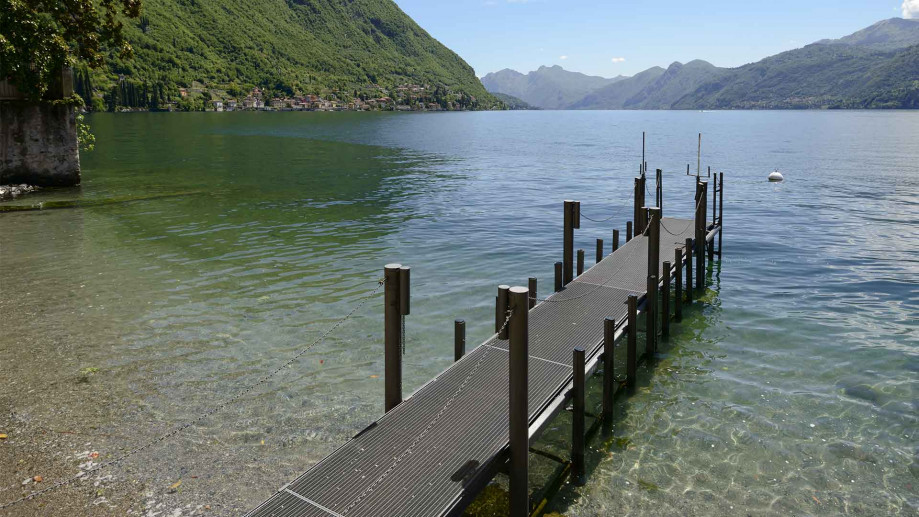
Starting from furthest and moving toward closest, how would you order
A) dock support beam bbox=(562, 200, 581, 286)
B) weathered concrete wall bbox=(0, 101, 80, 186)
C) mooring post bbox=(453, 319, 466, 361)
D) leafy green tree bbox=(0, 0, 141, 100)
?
weathered concrete wall bbox=(0, 101, 80, 186)
leafy green tree bbox=(0, 0, 141, 100)
dock support beam bbox=(562, 200, 581, 286)
mooring post bbox=(453, 319, 466, 361)

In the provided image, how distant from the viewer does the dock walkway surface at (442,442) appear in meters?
7.46

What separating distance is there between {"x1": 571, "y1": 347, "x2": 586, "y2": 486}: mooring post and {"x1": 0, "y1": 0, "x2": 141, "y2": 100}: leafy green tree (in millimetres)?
29646

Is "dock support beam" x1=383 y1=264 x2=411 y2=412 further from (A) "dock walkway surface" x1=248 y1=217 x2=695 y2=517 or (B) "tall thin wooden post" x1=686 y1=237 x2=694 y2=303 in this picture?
(B) "tall thin wooden post" x1=686 y1=237 x2=694 y2=303

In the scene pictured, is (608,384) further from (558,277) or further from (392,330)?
(558,277)

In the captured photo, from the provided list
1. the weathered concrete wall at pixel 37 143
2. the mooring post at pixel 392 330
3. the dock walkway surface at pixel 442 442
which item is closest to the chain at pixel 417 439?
the dock walkway surface at pixel 442 442

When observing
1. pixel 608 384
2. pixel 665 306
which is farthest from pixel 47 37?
pixel 608 384

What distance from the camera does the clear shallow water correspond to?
383 inches

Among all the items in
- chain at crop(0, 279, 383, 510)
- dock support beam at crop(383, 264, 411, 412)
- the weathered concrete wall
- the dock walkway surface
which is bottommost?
chain at crop(0, 279, 383, 510)

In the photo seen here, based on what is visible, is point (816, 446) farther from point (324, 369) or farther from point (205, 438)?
point (205, 438)

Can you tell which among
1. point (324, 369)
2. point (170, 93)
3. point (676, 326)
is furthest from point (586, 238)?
point (170, 93)

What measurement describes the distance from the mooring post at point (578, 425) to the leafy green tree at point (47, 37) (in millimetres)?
29646

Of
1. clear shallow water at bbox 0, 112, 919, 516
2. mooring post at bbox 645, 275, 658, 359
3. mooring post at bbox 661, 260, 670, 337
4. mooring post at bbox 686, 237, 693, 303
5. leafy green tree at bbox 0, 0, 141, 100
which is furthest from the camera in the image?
leafy green tree at bbox 0, 0, 141, 100

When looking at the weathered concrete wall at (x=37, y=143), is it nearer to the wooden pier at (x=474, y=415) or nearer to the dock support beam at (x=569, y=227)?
the dock support beam at (x=569, y=227)

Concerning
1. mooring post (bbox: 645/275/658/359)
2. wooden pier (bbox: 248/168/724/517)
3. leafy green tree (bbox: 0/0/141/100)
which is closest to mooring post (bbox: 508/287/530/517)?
wooden pier (bbox: 248/168/724/517)
